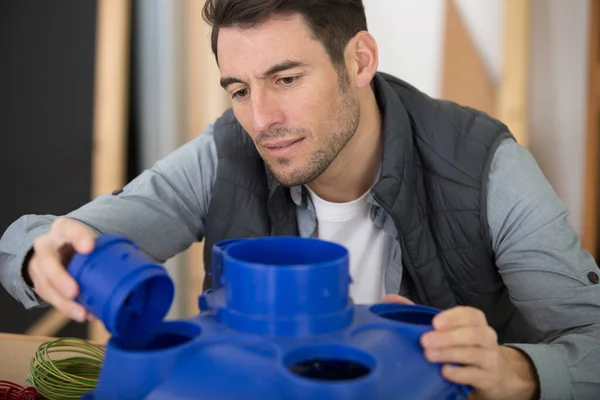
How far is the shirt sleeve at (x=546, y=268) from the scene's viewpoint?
35.9 inches

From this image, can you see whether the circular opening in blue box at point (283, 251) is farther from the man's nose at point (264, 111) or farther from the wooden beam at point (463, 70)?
the wooden beam at point (463, 70)

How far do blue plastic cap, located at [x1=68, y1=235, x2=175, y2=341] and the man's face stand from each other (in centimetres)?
44

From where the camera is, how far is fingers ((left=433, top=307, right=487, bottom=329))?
27.4 inches

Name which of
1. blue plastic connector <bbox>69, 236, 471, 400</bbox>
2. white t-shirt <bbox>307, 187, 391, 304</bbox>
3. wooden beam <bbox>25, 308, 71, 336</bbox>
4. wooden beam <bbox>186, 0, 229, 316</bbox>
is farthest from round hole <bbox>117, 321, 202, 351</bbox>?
wooden beam <bbox>25, 308, 71, 336</bbox>

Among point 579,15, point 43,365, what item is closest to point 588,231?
point 579,15

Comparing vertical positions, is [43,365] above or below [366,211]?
below

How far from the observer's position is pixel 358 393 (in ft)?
1.84

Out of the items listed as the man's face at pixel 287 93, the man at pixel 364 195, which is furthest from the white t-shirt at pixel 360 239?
the man's face at pixel 287 93

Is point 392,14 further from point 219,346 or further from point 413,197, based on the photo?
point 219,346

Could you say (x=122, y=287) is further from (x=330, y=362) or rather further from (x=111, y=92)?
(x=111, y=92)

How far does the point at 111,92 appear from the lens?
78.5 inches

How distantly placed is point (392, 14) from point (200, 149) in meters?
0.94

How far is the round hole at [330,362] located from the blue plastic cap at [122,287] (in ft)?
0.52

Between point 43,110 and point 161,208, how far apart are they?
95cm
